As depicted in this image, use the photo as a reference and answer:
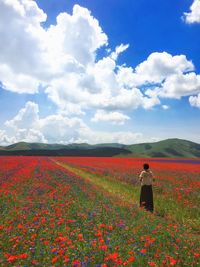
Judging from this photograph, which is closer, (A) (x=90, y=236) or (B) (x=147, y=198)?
(A) (x=90, y=236)

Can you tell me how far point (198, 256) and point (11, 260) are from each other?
4109mm

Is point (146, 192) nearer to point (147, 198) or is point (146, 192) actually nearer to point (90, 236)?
point (147, 198)

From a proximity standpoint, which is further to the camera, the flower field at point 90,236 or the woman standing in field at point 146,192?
the woman standing in field at point 146,192

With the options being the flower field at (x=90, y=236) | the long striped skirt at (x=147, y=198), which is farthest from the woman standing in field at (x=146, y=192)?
the flower field at (x=90, y=236)

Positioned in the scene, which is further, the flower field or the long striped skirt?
the long striped skirt

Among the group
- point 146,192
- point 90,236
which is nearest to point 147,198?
point 146,192

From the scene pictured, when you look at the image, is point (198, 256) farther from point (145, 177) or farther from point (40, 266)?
point (145, 177)

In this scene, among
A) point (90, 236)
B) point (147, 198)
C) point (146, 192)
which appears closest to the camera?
point (90, 236)

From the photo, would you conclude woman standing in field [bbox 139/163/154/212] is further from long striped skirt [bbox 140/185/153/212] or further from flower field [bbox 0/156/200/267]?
flower field [bbox 0/156/200/267]

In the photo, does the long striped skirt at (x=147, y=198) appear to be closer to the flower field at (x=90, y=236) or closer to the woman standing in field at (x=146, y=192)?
the woman standing in field at (x=146, y=192)

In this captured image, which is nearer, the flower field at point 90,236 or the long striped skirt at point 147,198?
the flower field at point 90,236

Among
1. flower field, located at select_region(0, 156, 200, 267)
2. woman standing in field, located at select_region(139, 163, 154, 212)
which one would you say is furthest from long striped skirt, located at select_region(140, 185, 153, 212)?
flower field, located at select_region(0, 156, 200, 267)

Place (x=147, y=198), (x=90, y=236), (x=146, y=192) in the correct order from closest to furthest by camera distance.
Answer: (x=90, y=236) → (x=147, y=198) → (x=146, y=192)

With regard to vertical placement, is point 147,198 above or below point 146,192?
below
